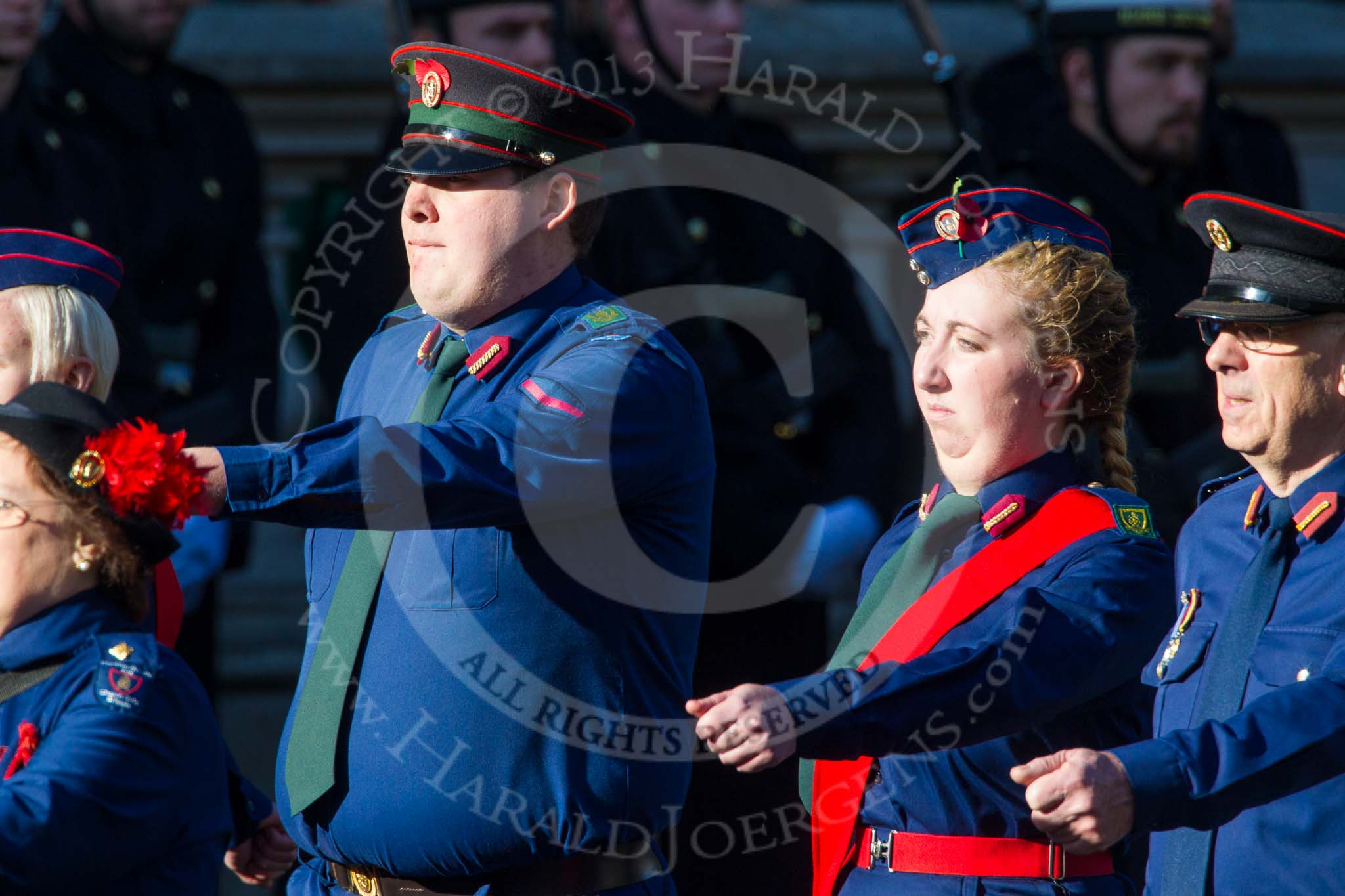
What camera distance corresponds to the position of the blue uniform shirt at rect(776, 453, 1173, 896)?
2.61 metres

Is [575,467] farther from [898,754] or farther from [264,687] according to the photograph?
[264,687]

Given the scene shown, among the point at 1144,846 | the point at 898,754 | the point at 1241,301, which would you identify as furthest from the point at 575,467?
the point at 1144,846

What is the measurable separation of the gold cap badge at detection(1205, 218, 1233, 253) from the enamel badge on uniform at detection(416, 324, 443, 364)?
1207 millimetres

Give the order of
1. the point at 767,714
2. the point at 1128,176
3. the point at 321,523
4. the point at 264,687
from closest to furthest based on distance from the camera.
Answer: the point at 767,714 → the point at 321,523 → the point at 1128,176 → the point at 264,687

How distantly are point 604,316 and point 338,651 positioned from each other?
640mm

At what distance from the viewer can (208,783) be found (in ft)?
9.64

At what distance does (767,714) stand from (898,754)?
1.22 feet

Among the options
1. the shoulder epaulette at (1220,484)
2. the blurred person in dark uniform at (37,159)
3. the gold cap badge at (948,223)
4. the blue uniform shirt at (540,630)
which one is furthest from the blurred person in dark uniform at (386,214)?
the shoulder epaulette at (1220,484)

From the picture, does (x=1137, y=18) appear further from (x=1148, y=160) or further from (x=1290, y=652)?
(x=1290, y=652)

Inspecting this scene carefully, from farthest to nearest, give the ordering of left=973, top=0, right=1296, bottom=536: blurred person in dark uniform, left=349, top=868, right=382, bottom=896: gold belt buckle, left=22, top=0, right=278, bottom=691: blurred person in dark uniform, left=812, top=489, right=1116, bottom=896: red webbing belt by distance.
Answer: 1. left=973, top=0, right=1296, bottom=536: blurred person in dark uniform
2. left=22, top=0, right=278, bottom=691: blurred person in dark uniform
3. left=349, top=868, right=382, bottom=896: gold belt buckle
4. left=812, top=489, right=1116, bottom=896: red webbing belt

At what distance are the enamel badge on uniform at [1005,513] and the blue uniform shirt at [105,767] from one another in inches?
45.6

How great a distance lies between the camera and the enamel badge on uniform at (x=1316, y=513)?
9.59ft

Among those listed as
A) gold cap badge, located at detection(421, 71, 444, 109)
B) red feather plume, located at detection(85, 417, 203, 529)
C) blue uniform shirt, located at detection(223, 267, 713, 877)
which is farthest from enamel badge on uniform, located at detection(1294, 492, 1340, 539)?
red feather plume, located at detection(85, 417, 203, 529)

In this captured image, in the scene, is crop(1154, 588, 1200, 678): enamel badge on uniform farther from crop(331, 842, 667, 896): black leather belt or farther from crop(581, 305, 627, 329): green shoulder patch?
crop(581, 305, 627, 329): green shoulder patch
